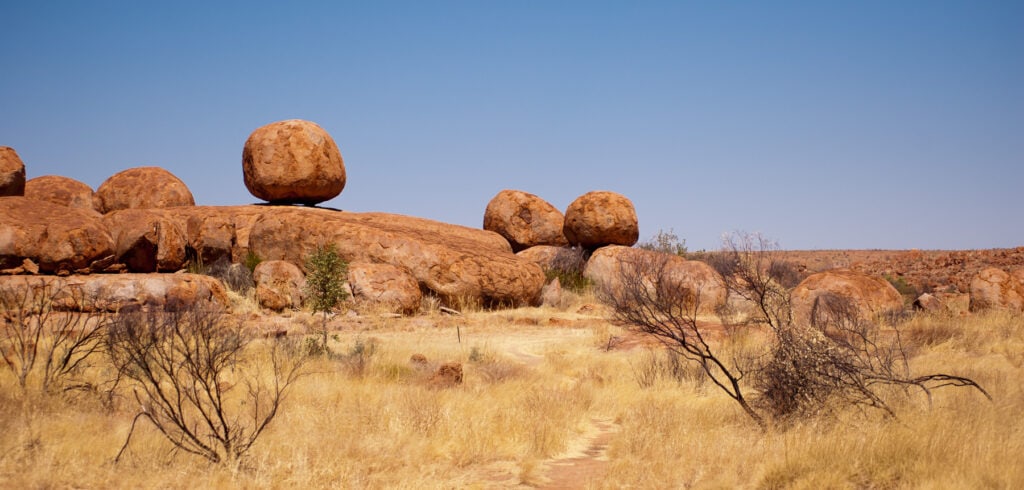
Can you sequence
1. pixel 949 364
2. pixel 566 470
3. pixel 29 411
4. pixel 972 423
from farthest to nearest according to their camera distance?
pixel 949 364
pixel 29 411
pixel 566 470
pixel 972 423

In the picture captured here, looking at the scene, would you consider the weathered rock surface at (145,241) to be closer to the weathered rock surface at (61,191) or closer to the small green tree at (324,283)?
the small green tree at (324,283)

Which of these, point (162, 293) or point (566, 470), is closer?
point (566, 470)

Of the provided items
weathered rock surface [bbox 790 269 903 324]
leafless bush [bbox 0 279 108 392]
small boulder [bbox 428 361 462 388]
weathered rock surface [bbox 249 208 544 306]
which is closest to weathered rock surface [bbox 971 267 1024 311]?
weathered rock surface [bbox 790 269 903 324]

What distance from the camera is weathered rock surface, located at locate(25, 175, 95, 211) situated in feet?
81.3

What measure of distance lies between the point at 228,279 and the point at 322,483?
1440 cm

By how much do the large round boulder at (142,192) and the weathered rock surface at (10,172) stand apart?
3218mm

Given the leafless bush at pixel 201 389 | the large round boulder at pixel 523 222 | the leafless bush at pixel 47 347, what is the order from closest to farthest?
1. the leafless bush at pixel 201 389
2. the leafless bush at pixel 47 347
3. the large round boulder at pixel 523 222

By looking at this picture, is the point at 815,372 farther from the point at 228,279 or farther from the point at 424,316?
the point at 228,279

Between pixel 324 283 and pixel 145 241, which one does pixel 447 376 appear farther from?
pixel 145 241

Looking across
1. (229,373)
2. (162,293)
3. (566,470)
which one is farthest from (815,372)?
(162,293)

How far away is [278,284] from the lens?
18.3 m

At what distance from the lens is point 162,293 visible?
15.7 meters

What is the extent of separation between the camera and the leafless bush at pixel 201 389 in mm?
6664

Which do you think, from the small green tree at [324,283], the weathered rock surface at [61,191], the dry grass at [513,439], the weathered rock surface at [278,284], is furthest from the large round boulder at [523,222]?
the dry grass at [513,439]
